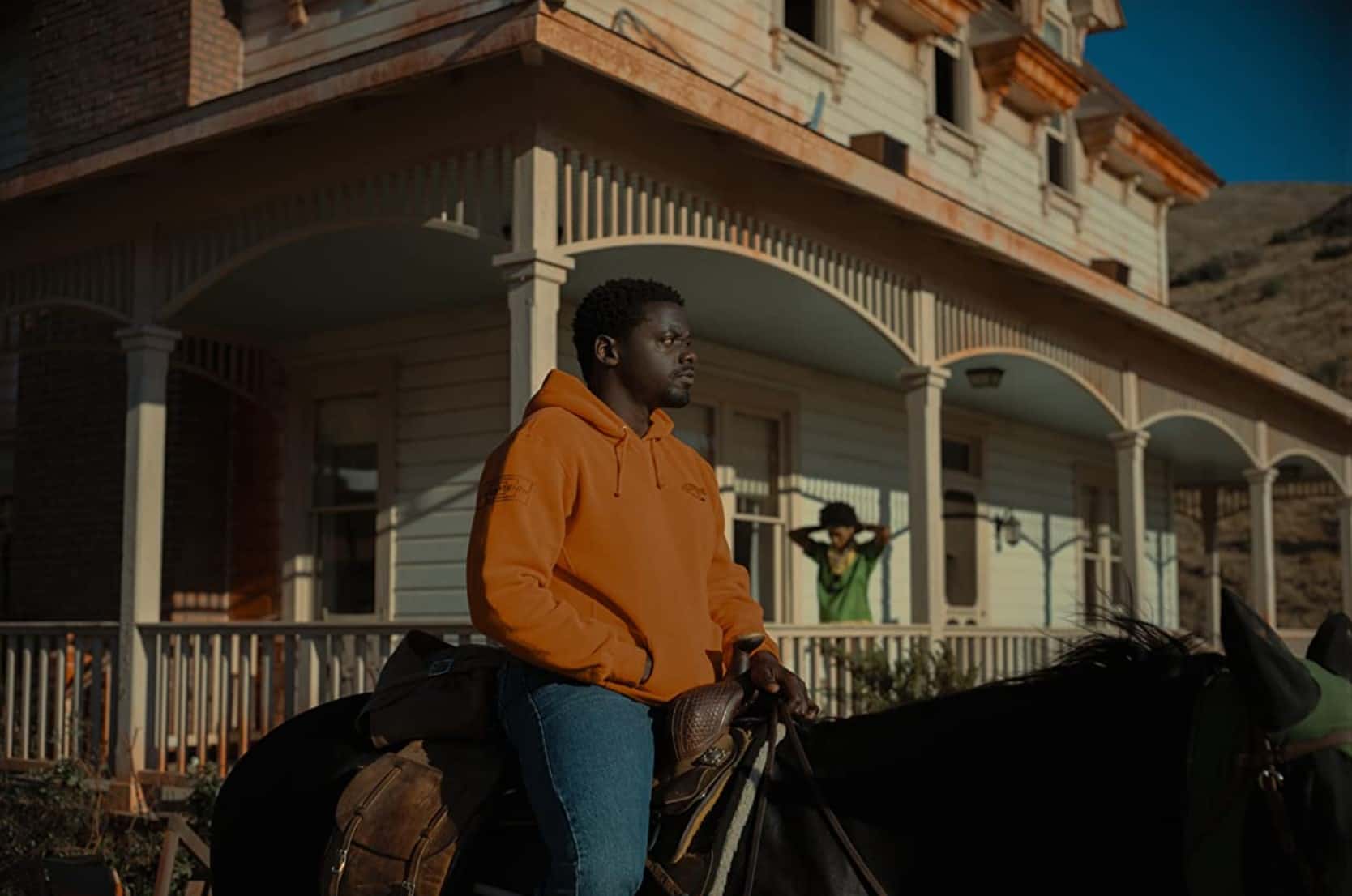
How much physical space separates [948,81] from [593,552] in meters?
12.8

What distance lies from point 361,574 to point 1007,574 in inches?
306

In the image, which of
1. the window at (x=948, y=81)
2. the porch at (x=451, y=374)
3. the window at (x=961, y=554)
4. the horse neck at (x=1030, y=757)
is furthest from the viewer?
the window at (x=961, y=554)

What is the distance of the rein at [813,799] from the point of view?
8.93 ft

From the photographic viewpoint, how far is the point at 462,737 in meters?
3.10

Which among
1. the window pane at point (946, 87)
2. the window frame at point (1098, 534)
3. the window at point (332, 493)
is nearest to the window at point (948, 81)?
the window pane at point (946, 87)

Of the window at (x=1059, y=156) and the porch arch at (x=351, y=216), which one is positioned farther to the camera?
the window at (x=1059, y=156)

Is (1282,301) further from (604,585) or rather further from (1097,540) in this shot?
(604,585)

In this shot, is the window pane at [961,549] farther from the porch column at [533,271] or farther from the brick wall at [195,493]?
the porch column at [533,271]

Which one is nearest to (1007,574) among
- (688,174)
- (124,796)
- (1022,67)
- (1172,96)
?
(1022,67)

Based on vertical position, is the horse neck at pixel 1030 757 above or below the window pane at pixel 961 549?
below

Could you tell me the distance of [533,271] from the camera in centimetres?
695

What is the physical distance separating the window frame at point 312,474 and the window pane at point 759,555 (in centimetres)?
296

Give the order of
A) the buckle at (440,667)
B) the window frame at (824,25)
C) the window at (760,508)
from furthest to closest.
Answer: the window frame at (824,25), the window at (760,508), the buckle at (440,667)

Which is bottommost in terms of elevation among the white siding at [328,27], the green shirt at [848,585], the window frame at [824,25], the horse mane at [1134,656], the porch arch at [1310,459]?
the horse mane at [1134,656]
